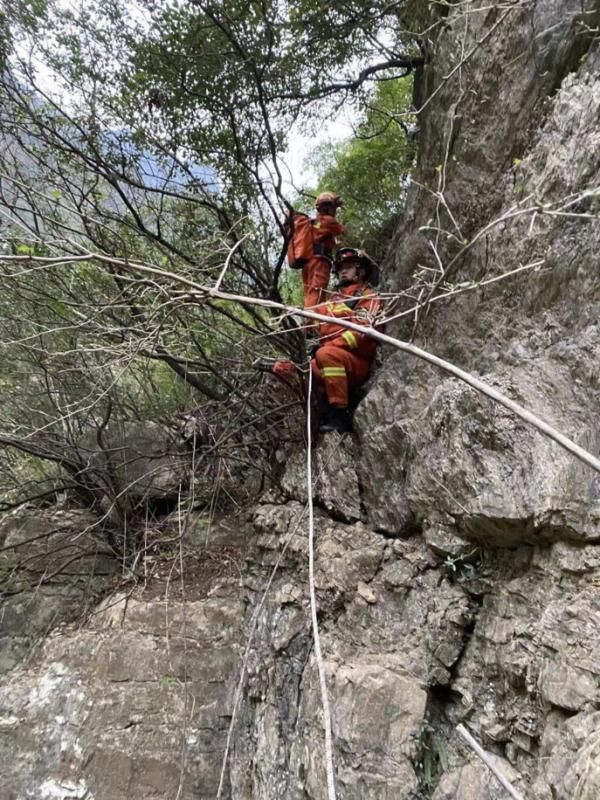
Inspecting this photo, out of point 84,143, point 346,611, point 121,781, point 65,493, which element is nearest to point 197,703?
point 121,781

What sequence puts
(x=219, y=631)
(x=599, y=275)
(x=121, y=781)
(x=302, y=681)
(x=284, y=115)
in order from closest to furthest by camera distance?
(x=599, y=275) < (x=302, y=681) < (x=121, y=781) < (x=219, y=631) < (x=284, y=115)

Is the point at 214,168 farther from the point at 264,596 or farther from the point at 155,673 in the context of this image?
the point at 155,673

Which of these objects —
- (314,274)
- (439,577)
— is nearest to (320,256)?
(314,274)

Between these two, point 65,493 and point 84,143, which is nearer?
point 84,143

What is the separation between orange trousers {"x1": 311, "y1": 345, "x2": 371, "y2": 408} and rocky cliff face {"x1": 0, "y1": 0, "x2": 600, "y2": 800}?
20 centimetres

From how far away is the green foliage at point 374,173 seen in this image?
194 inches

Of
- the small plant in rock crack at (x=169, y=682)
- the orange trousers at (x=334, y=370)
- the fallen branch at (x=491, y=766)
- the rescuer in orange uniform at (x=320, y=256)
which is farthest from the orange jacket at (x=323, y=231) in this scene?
the fallen branch at (x=491, y=766)

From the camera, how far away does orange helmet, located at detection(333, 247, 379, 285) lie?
389 centimetres

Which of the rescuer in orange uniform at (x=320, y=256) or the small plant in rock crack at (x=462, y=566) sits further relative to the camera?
the rescuer in orange uniform at (x=320, y=256)

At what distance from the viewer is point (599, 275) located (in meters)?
1.90

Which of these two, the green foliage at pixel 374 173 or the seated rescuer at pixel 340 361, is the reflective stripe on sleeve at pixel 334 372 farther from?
the green foliage at pixel 374 173

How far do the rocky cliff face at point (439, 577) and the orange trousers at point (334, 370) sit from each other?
8.0 inches

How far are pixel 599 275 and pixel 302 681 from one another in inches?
94.7

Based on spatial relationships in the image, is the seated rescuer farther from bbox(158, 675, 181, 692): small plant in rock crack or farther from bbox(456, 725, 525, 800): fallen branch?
bbox(456, 725, 525, 800): fallen branch
